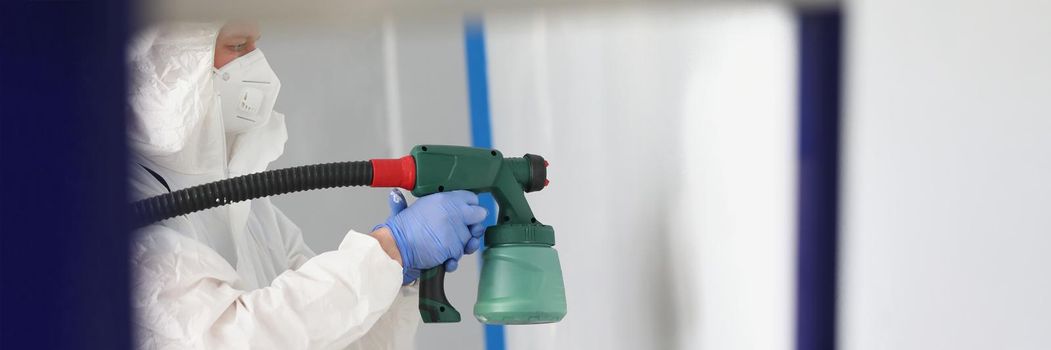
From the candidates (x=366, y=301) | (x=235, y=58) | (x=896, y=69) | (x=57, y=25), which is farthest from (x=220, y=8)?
(x=235, y=58)

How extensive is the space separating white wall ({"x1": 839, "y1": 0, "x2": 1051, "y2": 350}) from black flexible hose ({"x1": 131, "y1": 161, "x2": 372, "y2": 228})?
431 mm

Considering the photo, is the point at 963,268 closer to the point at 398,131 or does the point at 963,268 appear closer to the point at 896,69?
the point at 896,69

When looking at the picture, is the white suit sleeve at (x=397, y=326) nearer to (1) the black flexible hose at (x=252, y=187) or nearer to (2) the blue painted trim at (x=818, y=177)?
(1) the black flexible hose at (x=252, y=187)

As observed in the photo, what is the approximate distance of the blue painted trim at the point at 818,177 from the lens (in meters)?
0.50

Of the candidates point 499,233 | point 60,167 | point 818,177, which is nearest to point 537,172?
point 499,233

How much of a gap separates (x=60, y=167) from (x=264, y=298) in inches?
21.3

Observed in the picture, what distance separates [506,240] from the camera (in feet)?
3.05

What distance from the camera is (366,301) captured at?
89cm

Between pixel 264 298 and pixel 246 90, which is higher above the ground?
pixel 246 90

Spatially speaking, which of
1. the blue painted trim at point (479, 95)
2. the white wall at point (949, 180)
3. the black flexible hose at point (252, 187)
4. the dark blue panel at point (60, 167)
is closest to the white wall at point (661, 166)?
the blue painted trim at point (479, 95)

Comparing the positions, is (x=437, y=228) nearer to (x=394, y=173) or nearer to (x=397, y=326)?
(x=394, y=173)

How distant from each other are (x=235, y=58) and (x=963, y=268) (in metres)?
0.80

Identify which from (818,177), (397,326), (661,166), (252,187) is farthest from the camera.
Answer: (397,326)

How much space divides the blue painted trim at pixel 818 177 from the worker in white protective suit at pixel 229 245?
41cm
